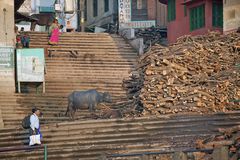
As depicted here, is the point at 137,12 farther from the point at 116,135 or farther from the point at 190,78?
the point at 116,135

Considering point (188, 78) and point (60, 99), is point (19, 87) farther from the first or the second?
point (188, 78)

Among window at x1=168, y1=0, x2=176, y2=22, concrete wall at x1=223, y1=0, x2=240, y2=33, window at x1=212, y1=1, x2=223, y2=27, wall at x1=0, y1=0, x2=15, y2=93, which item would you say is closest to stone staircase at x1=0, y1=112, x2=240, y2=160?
wall at x1=0, y1=0, x2=15, y2=93

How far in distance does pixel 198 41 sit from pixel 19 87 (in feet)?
23.9

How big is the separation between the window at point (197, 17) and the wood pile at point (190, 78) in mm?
4852

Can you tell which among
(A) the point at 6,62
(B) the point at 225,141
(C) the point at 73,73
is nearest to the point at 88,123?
(B) the point at 225,141

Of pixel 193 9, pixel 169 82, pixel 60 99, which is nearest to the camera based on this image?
pixel 169 82

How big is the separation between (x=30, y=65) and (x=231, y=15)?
9177mm

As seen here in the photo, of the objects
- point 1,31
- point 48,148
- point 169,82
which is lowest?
point 48,148

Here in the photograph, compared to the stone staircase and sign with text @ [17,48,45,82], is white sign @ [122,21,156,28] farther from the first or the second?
the stone staircase

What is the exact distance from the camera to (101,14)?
4797 centimetres

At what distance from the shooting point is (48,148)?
18.6m

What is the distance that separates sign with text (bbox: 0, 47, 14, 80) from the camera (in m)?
25.9

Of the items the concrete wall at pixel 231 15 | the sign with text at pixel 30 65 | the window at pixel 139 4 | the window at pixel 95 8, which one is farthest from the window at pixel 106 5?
the sign with text at pixel 30 65

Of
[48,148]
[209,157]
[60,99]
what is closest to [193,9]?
[60,99]
